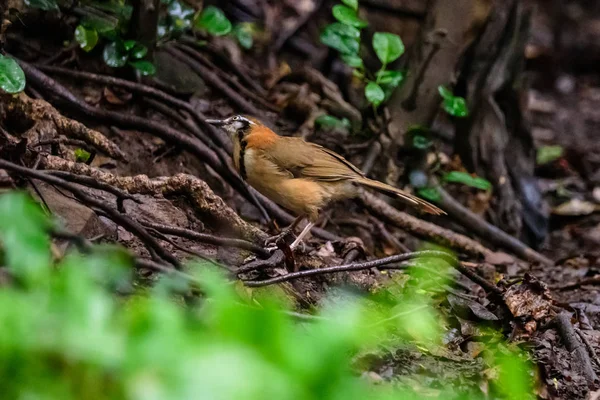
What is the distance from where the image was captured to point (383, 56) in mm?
5988

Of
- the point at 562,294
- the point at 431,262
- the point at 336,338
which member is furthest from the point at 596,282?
the point at 336,338

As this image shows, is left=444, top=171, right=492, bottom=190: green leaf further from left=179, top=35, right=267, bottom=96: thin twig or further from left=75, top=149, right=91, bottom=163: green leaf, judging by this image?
left=75, top=149, right=91, bottom=163: green leaf

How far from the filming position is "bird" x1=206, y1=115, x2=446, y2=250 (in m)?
4.97

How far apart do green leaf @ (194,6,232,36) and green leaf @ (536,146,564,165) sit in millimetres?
4317

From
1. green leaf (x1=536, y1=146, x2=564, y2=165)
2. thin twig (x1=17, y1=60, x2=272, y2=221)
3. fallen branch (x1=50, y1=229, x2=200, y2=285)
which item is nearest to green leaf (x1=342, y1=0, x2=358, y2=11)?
thin twig (x1=17, y1=60, x2=272, y2=221)

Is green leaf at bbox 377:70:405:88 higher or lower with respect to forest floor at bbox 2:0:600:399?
higher

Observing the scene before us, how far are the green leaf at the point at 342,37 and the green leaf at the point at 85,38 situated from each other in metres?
1.69

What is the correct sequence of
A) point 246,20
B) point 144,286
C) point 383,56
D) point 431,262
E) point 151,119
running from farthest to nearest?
point 246,20, point 383,56, point 151,119, point 431,262, point 144,286

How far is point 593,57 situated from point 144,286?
10.3 metres

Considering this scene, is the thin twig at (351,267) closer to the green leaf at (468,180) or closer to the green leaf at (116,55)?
the green leaf at (468,180)

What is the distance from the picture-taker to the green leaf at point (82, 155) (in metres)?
4.65

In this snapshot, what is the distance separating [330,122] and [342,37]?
2.28 ft

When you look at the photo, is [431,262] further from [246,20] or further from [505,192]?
[246,20]

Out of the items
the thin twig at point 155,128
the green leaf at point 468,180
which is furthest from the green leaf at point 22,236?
the green leaf at point 468,180
